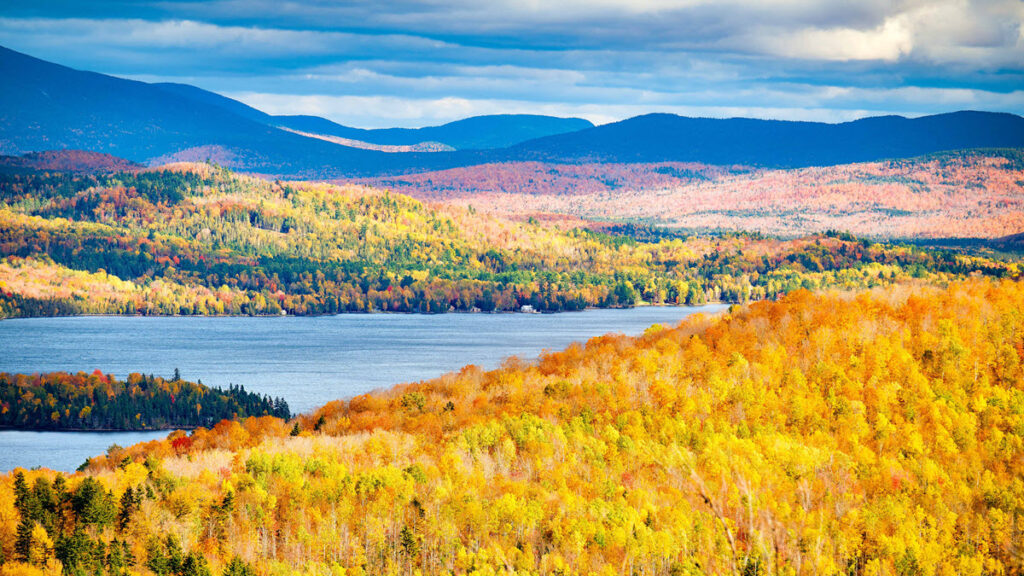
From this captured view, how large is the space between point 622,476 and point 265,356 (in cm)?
9637

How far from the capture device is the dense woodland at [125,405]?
373ft

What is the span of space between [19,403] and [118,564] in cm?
6806

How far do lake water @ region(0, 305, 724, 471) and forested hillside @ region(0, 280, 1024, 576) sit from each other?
2198cm

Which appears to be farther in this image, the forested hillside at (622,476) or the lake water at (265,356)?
the lake water at (265,356)

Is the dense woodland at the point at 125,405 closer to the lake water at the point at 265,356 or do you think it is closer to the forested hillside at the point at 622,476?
the lake water at the point at 265,356

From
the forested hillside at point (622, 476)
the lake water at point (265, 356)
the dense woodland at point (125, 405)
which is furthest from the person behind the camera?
the dense woodland at point (125, 405)

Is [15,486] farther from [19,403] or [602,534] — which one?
[19,403]

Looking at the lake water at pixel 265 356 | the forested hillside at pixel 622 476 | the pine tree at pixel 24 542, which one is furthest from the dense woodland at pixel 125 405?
the pine tree at pixel 24 542

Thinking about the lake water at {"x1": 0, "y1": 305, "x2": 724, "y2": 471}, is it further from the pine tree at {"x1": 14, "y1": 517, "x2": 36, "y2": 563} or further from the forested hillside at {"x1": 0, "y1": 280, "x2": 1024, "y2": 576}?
the pine tree at {"x1": 14, "y1": 517, "x2": 36, "y2": 563}

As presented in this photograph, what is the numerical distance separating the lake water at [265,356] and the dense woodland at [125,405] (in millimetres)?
3978

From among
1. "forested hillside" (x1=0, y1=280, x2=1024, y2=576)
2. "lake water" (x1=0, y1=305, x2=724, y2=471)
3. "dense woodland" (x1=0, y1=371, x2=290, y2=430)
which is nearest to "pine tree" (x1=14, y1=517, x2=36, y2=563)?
"forested hillside" (x1=0, y1=280, x2=1024, y2=576)

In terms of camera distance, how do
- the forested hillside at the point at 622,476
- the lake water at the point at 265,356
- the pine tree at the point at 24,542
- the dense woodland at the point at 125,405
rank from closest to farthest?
the pine tree at the point at 24,542, the forested hillside at the point at 622,476, the lake water at the point at 265,356, the dense woodland at the point at 125,405

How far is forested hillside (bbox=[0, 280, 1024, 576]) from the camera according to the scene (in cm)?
6094

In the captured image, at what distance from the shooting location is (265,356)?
529ft
